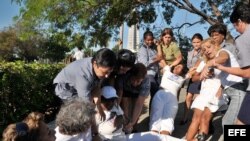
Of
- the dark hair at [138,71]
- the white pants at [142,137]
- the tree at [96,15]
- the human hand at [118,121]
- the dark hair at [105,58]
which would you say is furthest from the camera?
the tree at [96,15]

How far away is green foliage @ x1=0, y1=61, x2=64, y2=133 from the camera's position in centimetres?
609

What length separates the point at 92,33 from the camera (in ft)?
44.0

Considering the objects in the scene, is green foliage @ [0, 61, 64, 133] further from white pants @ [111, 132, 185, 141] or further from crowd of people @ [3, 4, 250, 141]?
white pants @ [111, 132, 185, 141]

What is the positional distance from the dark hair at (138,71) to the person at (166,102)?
28.9 inches

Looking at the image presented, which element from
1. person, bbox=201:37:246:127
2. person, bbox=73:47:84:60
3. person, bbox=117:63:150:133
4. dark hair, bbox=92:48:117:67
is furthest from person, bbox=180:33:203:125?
person, bbox=73:47:84:60

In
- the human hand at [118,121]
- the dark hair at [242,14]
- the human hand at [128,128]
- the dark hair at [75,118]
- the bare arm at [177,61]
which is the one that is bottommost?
the human hand at [128,128]

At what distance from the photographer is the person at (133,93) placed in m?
5.11

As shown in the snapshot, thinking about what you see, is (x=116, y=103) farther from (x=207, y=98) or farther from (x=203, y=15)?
(x=203, y=15)

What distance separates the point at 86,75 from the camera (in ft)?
13.1

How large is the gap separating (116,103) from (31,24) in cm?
905

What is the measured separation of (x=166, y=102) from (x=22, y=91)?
249cm

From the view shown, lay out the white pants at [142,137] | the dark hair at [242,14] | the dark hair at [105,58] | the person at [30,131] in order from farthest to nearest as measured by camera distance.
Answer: the white pants at [142,137], the dark hair at [105,58], the dark hair at [242,14], the person at [30,131]

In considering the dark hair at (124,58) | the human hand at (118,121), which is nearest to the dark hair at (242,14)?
the dark hair at (124,58)

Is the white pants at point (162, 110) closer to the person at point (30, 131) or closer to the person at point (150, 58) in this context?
the person at point (150, 58)
